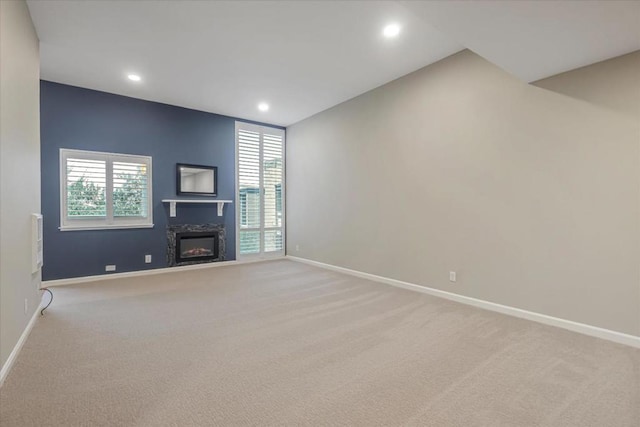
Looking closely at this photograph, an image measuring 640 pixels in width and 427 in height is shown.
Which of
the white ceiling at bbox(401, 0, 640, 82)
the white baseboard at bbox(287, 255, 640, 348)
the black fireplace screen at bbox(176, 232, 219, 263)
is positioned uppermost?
the white ceiling at bbox(401, 0, 640, 82)

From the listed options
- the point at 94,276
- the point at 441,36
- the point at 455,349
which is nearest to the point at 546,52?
the point at 441,36

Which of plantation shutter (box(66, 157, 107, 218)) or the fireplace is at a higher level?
plantation shutter (box(66, 157, 107, 218))

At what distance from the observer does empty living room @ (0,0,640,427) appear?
1.97 m

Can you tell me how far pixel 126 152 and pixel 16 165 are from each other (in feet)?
9.31

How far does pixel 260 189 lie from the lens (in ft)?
21.6

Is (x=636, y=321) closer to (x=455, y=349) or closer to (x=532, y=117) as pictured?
(x=455, y=349)

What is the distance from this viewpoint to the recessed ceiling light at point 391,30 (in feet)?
10.3

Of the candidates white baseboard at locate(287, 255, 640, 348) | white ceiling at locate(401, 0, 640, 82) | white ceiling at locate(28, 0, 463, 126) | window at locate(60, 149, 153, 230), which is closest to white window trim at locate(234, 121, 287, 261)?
white ceiling at locate(28, 0, 463, 126)

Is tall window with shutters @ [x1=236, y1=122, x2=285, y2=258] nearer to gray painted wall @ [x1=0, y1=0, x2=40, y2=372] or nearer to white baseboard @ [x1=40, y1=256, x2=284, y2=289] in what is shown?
white baseboard @ [x1=40, y1=256, x2=284, y2=289]

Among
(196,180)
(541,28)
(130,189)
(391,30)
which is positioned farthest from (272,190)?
(541,28)

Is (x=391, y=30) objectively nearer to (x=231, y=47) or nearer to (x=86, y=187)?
(x=231, y=47)

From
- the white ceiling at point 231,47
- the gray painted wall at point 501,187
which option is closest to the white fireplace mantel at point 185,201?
the white ceiling at point 231,47

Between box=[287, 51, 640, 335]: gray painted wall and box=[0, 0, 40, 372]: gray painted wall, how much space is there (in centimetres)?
410

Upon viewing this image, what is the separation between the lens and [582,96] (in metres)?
2.80
